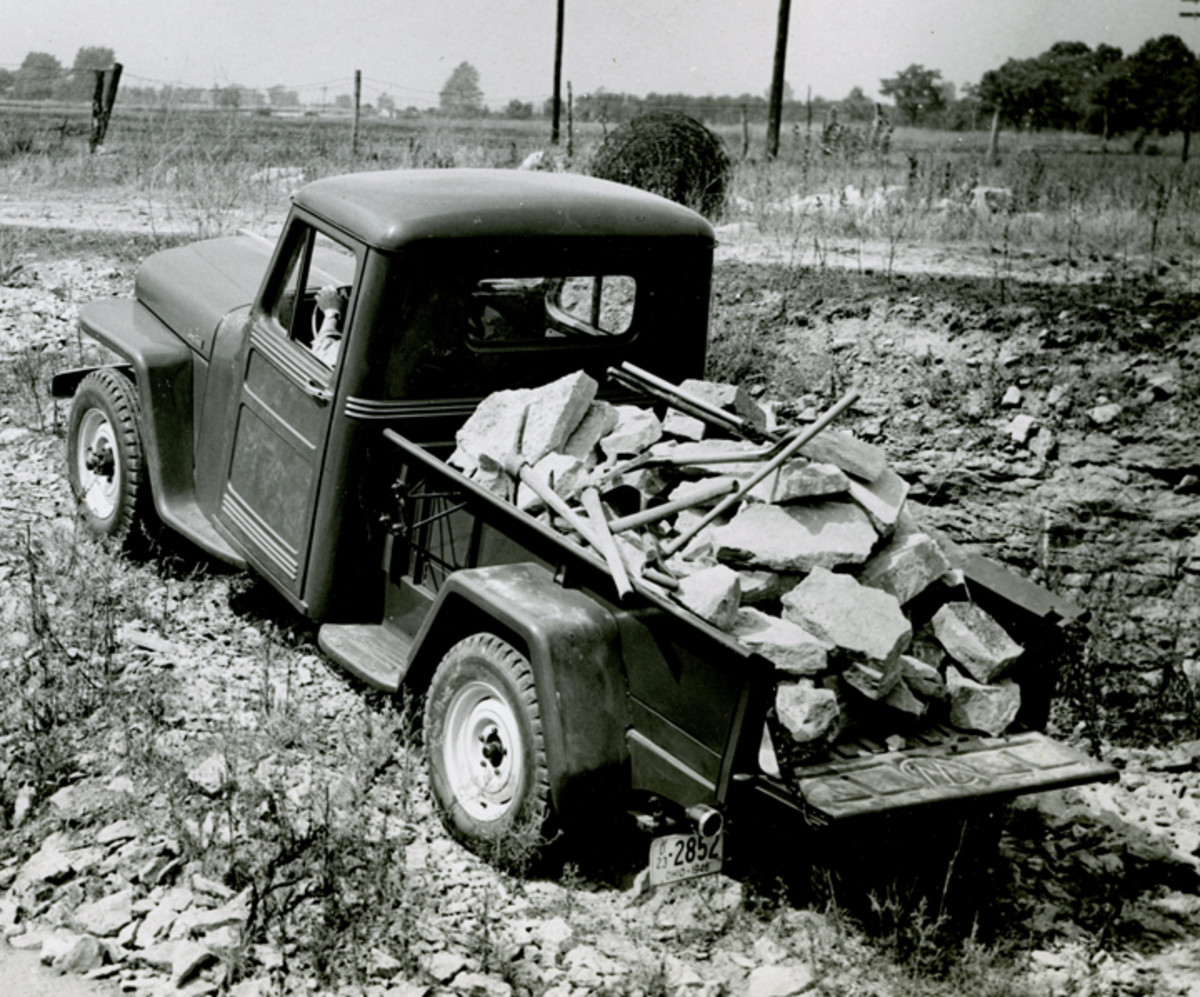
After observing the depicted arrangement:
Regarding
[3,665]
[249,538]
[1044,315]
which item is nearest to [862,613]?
[249,538]

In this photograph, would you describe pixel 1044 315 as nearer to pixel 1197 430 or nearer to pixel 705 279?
pixel 1197 430

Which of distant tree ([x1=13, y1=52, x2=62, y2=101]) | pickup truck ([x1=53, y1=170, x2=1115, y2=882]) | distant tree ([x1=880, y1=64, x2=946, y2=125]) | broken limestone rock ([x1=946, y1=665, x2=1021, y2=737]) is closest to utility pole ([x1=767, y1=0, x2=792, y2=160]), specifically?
pickup truck ([x1=53, y1=170, x2=1115, y2=882])

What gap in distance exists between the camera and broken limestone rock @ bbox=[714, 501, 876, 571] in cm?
390

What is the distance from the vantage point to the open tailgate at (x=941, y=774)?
338 centimetres

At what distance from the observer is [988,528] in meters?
6.91

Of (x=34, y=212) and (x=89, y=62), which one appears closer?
(x=34, y=212)

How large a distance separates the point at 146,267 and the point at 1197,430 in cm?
575

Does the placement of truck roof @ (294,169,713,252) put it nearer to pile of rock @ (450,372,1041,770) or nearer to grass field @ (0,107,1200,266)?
pile of rock @ (450,372,1041,770)

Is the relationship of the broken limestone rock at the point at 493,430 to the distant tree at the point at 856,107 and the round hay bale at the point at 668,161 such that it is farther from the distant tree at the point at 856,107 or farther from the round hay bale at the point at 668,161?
the distant tree at the point at 856,107

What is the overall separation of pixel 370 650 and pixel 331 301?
4.40ft

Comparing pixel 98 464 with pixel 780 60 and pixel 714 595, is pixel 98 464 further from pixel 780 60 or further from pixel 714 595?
pixel 780 60

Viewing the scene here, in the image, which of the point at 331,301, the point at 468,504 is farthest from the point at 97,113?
the point at 468,504

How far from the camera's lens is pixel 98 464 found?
5.99 metres

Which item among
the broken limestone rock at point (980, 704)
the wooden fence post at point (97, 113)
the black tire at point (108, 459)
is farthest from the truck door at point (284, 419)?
the wooden fence post at point (97, 113)
